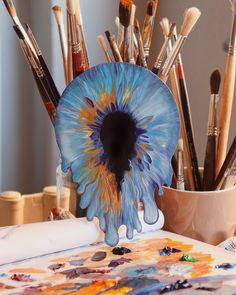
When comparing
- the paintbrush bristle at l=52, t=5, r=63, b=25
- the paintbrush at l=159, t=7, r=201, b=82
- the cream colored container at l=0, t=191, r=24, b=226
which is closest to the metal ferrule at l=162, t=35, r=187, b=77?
the paintbrush at l=159, t=7, r=201, b=82

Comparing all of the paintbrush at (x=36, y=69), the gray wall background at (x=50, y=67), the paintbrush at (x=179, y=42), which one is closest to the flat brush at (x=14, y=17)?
the paintbrush at (x=36, y=69)

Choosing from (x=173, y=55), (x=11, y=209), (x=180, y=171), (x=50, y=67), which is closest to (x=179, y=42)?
(x=173, y=55)

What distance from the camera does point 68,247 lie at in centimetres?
40

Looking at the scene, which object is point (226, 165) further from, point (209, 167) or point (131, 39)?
point (131, 39)

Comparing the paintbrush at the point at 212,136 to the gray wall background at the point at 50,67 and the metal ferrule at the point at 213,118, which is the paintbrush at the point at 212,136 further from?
the gray wall background at the point at 50,67

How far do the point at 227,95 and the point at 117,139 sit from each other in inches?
5.0

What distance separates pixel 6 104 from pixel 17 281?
1.46 ft

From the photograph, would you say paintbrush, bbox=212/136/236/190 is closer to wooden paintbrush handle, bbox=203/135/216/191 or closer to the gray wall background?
wooden paintbrush handle, bbox=203/135/216/191

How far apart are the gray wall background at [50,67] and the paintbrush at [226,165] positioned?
0.79 feet

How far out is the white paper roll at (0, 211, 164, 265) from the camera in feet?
1.23

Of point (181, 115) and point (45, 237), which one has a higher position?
point (181, 115)

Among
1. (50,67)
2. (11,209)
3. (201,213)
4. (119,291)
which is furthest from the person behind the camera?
(50,67)

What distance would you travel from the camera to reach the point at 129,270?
361 millimetres

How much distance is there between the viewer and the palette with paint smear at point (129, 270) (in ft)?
1.09
